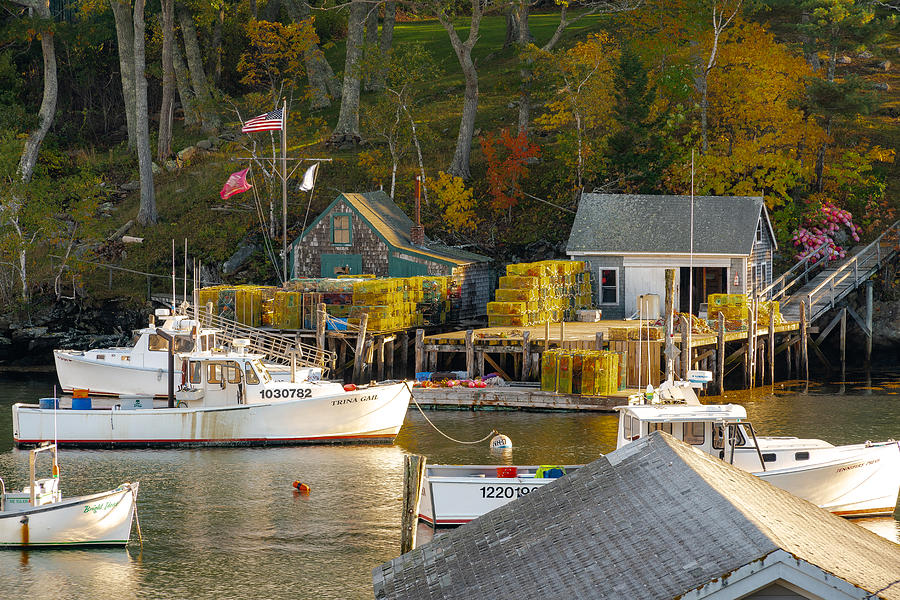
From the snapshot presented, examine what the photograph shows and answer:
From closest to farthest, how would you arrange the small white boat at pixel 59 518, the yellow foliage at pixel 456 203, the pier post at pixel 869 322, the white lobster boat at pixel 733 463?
the small white boat at pixel 59 518 → the white lobster boat at pixel 733 463 → the pier post at pixel 869 322 → the yellow foliage at pixel 456 203

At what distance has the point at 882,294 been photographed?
2110 inches

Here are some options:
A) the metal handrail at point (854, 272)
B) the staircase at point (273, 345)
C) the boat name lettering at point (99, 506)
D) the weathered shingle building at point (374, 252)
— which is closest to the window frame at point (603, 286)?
the weathered shingle building at point (374, 252)

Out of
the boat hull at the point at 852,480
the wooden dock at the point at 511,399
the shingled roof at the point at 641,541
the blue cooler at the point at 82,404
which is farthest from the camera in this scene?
the wooden dock at the point at 511,399

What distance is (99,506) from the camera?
24.7m

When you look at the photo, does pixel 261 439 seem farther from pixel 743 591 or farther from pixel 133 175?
pixel 133 175

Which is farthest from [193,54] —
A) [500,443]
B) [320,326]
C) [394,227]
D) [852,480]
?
[852,480]

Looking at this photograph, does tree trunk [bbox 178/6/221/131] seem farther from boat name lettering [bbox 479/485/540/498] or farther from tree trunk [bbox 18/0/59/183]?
boat name lettering [bbox 479/485/540/498]

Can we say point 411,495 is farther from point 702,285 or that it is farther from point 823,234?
point 823,234

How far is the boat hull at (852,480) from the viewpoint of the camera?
2588 cm

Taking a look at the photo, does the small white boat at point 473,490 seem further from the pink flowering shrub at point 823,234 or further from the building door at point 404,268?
the pink flowering shrub at point 823,234

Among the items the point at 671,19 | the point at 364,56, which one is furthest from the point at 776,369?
the point at 364,56

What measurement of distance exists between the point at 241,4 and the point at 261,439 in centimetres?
5711

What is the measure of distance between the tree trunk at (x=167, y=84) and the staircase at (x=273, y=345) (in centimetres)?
2880

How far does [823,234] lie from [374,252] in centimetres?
1983
